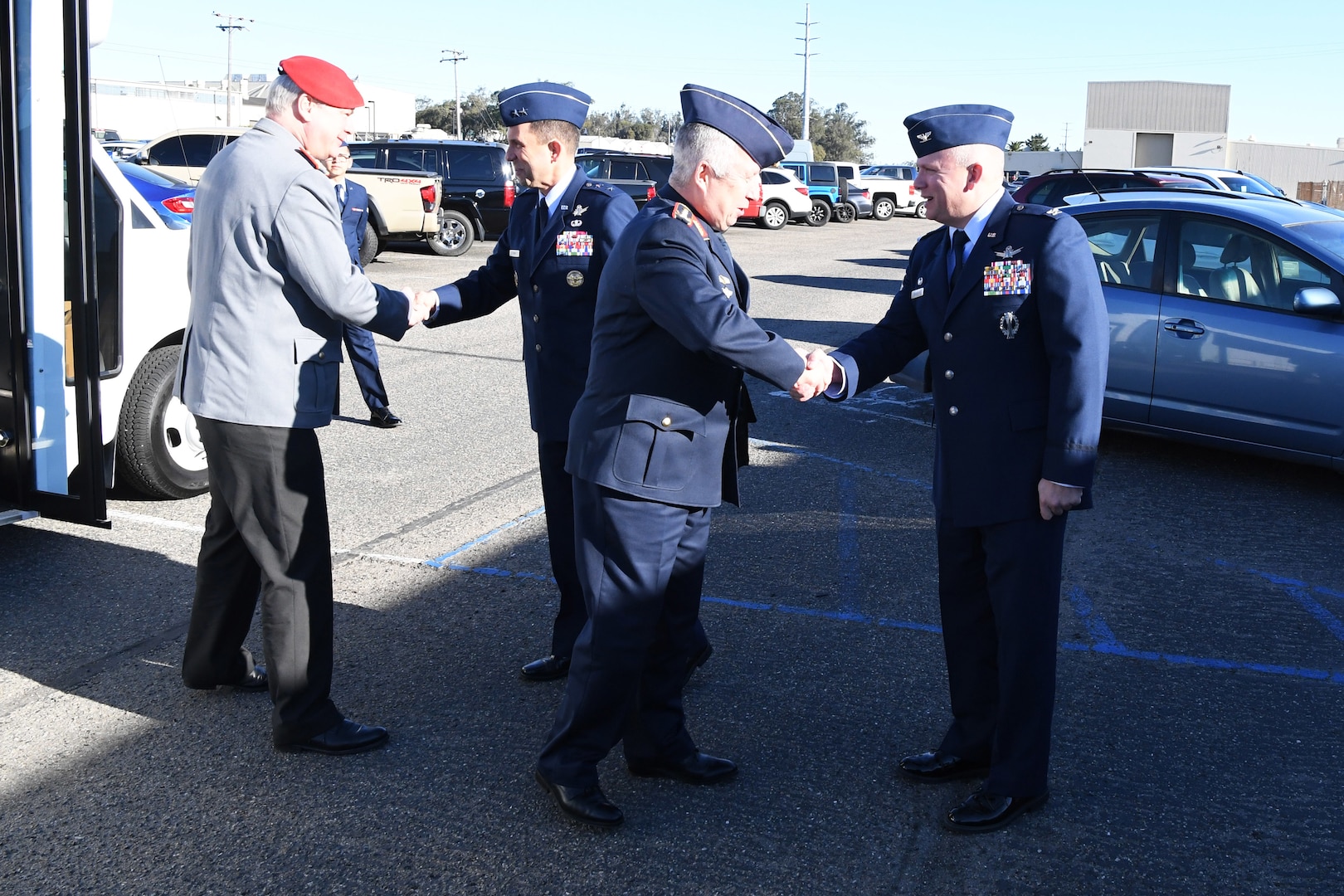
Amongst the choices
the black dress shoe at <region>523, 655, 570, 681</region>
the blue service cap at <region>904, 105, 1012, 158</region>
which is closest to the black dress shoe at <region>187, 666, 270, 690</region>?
the black dress shoe at <region>523, 655, 570, 681</region>

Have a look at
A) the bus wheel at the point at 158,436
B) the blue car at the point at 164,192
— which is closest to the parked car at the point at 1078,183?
the blue car at the point at 164,192

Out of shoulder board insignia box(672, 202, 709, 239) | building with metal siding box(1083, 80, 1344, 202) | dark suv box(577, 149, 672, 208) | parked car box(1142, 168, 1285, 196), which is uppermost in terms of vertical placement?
building with metal siding box(1083, 80, 1344, 202)

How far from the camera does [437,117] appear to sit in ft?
321

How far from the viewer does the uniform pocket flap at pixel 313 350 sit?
347 cm

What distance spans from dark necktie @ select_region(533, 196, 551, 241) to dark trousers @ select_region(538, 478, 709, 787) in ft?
3.63

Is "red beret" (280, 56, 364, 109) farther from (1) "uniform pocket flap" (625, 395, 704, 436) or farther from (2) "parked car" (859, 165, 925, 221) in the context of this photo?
(2) "parked car" (859, 165, 925, 221)

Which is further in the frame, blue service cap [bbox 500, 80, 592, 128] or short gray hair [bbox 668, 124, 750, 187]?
blue service cap [bbox 500, 80, 592, 128]

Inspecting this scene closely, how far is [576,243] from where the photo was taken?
3.89 m

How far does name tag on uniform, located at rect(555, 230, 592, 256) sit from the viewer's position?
3.88 meters

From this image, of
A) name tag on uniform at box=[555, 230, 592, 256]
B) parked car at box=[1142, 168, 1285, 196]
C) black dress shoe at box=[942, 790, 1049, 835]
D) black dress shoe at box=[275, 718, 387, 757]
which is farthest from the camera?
parked car at box=[1142, 168, 1285, 196]

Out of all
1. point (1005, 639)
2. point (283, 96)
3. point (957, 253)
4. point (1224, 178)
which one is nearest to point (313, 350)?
point (283, 96)

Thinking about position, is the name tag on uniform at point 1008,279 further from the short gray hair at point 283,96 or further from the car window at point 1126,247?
the car window at point 1126,247

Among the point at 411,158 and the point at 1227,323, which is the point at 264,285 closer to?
the point at 1227,323

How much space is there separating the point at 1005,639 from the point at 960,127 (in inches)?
52.4
